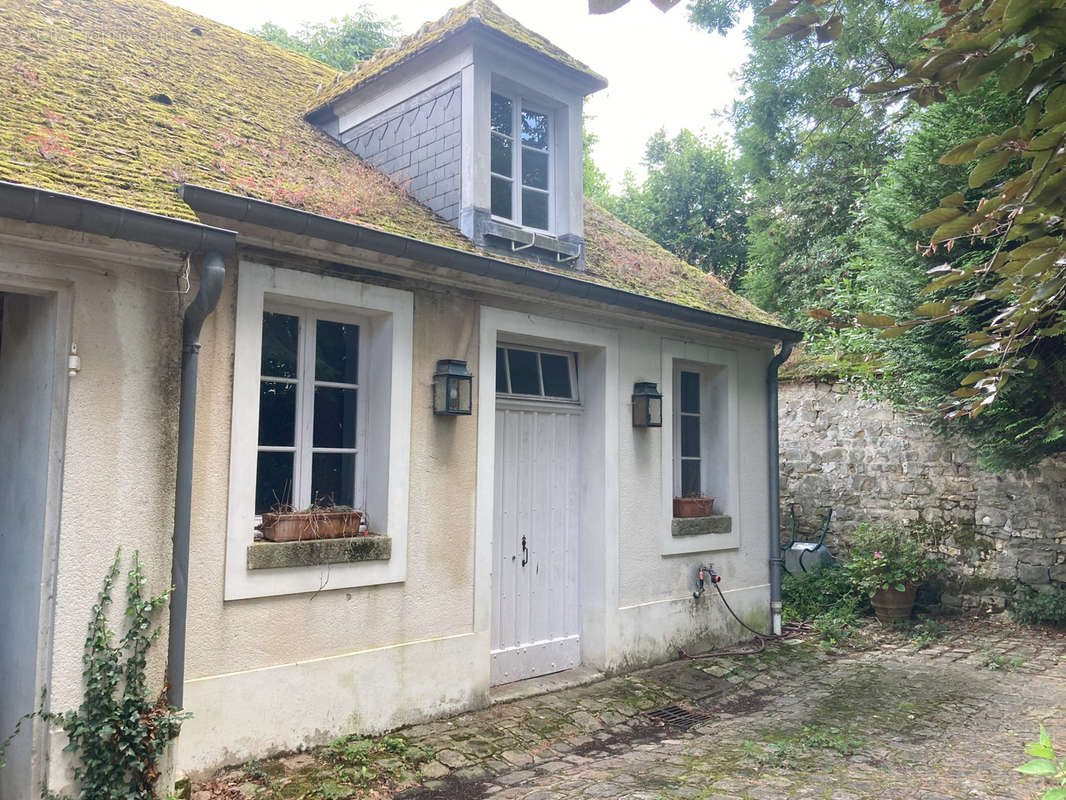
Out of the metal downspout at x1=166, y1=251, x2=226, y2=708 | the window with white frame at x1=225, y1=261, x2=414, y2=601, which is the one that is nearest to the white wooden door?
the window with white frame at x1=225, y1=261, x2=414, y2=601

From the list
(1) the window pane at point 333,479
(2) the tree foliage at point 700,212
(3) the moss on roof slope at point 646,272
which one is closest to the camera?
→ (1) the window pane at point 333,479

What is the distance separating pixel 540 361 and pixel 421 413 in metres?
1.60

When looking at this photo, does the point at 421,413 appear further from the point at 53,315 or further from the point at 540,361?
the point at 53,315

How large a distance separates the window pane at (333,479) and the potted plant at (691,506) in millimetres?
3563

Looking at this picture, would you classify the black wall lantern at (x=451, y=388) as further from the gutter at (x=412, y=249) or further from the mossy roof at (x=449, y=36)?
the mossy roof at (x=449, y=36)

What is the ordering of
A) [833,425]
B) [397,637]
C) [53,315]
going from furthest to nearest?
[833,425] → [397,637] → [53,315]

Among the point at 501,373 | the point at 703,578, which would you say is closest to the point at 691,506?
the point at 703,578

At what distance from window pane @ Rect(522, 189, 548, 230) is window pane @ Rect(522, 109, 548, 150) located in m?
0.44

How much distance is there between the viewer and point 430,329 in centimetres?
567

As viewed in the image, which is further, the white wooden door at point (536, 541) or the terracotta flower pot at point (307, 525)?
the white wooden door at point (536, 541)

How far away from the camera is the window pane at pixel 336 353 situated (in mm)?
5348

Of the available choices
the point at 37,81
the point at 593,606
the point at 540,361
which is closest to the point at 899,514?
the point at 593,606

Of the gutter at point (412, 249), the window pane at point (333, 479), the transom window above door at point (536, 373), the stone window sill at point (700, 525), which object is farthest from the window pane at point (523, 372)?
the stone window sill at point (700, 525)

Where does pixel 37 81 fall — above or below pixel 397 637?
above
